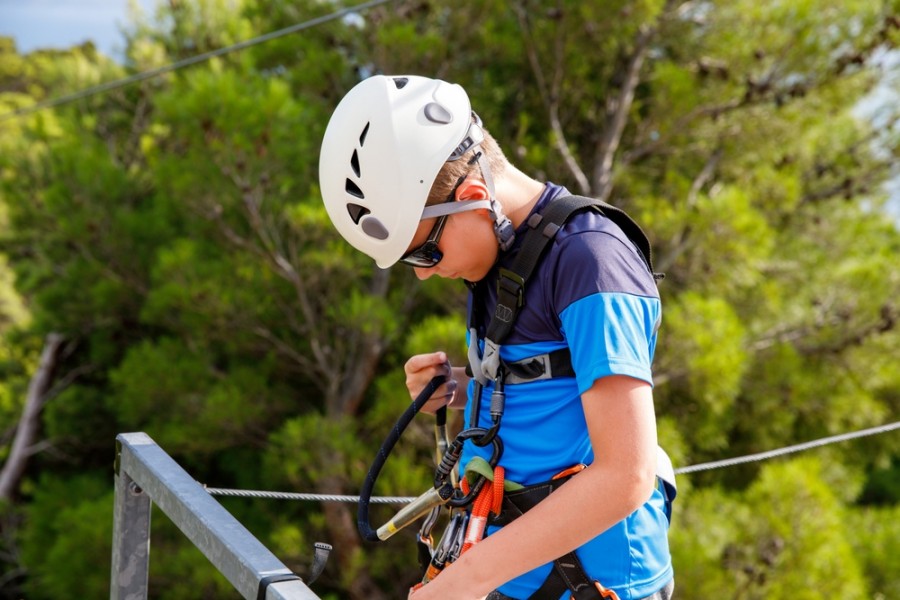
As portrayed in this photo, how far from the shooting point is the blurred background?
12.7 feet

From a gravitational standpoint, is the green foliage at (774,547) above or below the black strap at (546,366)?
below

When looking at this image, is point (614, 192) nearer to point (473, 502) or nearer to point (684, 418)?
point (684, 418)

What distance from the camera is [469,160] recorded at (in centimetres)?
85

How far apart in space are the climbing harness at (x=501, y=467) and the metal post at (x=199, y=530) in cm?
21

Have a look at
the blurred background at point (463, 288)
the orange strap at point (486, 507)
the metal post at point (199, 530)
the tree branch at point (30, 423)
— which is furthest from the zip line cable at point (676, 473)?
the tree branch at point (30, 423)

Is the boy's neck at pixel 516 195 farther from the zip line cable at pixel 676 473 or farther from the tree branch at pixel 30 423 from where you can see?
the tree branch at pixel 30 423

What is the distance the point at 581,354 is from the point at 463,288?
10.6 feet

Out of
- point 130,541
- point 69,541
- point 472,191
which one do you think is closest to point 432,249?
point 472,191

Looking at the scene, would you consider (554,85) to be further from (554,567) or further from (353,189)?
(554,567)

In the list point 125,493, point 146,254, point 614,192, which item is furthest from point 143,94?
point 125,493

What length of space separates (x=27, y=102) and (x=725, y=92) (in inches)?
411

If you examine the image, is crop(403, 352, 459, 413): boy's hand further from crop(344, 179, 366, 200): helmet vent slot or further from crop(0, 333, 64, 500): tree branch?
crop(0, 333, 64, 500): tree branch

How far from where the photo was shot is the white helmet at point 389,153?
0.83m

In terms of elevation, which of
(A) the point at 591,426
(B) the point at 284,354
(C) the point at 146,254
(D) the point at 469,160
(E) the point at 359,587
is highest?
(D) the point at 469,160
